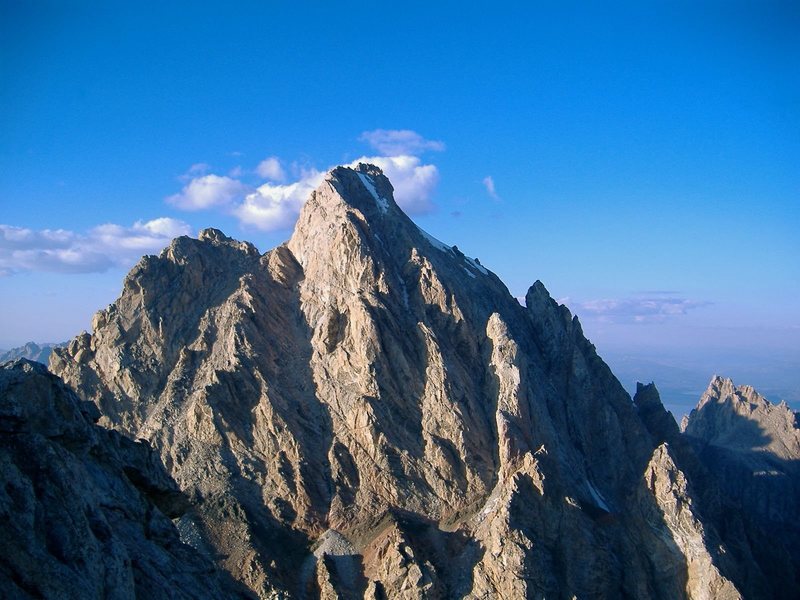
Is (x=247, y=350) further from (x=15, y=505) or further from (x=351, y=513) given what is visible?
(x=15, y=505)

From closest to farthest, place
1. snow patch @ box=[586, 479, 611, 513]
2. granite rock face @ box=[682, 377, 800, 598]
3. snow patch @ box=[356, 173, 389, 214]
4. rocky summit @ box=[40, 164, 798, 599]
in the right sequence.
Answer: rocky summit @ box=[40, 164, 798, 599] → snow patch @ box=[586, 479, 611, 513] → granite rock face @ box=[682, 377, 800, 598] → snow patch @ box=[356, 173, 389, 214]

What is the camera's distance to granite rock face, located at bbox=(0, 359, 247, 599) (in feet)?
76.9

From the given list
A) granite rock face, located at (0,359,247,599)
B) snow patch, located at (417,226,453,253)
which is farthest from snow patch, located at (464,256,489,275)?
granite rock face, located at (0,359,247,599)

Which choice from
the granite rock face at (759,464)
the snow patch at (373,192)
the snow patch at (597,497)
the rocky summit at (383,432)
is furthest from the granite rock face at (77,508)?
the granite rock face at (759,464)

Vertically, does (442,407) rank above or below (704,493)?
above

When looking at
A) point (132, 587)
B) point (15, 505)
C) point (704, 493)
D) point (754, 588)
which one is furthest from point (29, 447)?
point (704, 493)

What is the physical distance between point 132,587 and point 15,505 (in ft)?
18.7

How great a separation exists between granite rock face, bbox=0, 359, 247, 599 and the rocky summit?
36735 mm

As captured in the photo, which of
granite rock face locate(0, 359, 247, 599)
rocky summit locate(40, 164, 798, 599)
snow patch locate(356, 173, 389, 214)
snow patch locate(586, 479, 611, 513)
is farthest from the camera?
snow patch locate(356, 173, 389, 214)

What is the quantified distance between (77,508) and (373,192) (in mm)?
85017

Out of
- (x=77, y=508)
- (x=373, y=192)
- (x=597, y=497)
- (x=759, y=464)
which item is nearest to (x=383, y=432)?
(x=597, y=497)

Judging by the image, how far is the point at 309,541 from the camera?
74.9m

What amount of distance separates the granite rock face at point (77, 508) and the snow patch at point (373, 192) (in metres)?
70.4

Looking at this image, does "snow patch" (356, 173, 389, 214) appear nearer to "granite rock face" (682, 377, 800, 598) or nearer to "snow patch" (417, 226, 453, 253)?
"snow patch" (417, 226, 453, 253)
